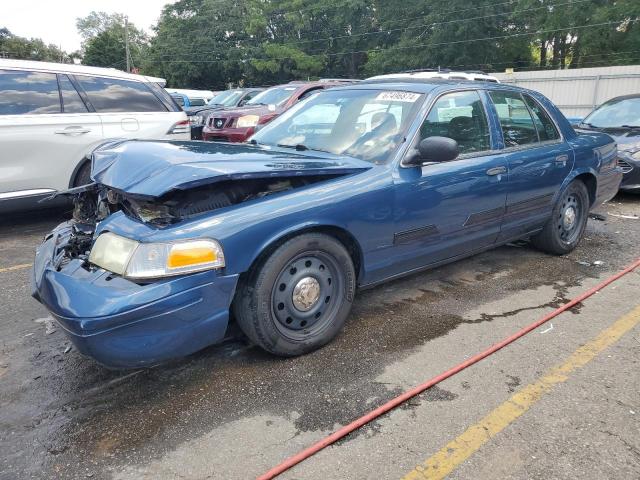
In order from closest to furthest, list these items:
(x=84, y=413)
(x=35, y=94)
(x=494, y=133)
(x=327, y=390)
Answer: (x=84, y=413), (x=327, y=390), (x=494, y=133), (x=35, y=94)

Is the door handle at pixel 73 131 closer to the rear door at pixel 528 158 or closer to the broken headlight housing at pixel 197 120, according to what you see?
the rear door at pixel 528 158

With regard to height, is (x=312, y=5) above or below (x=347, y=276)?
above

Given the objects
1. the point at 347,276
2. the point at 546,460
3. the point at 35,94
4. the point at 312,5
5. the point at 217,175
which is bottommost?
the point at 546,460

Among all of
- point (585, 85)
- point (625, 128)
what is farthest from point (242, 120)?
point (585, 85)

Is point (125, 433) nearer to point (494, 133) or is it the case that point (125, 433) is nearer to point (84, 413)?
point (84, 413)

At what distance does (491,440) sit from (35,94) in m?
5.61

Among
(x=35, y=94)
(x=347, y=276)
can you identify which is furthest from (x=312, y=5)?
(x=347, y=276)

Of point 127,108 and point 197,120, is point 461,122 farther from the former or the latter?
point 197,120

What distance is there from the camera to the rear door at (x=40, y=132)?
215 inches

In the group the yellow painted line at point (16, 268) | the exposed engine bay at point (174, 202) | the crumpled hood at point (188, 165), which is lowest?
the yellow painted line at point (16, 268)

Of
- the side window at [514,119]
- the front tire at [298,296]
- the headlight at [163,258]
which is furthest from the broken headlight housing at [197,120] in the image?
the headlight at [163,258]

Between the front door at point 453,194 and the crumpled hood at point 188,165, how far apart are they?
441mm

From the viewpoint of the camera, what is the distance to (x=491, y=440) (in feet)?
8.02

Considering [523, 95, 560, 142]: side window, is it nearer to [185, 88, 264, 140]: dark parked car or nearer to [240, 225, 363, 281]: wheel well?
[240, 225, 363, 281]: wheel well
